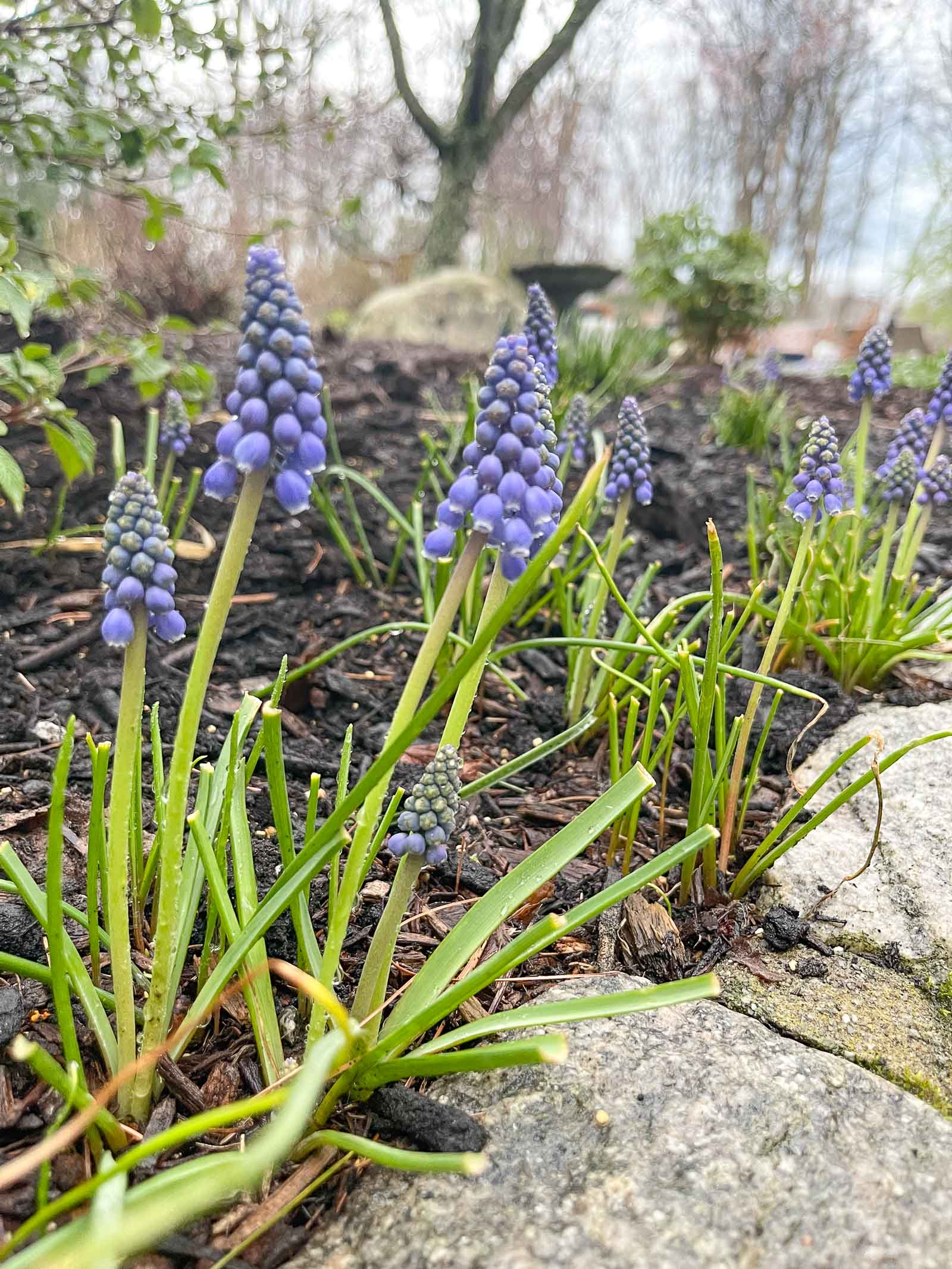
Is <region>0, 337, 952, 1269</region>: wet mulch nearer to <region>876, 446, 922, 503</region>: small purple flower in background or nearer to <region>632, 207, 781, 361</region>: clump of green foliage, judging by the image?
<region>876, 446, 922, 503</region>: small purple flower in background

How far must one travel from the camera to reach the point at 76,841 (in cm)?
271

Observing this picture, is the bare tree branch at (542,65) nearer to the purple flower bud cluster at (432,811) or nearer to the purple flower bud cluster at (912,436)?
the purple flower bud cluster at (912,436)

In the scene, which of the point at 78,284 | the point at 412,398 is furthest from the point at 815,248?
the point at 78,284

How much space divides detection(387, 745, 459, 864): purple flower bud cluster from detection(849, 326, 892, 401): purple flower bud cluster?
10.7ft

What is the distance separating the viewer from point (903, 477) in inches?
160

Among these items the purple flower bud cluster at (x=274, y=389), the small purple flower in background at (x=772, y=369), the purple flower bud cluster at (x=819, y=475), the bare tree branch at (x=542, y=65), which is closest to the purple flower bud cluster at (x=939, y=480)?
the purple flower bud cluster at (x=819, y=475)

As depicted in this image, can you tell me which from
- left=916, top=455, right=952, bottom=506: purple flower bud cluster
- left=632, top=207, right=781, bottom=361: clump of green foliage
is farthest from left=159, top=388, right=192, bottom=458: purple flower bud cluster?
left=632, top=207, right=781, bottom=361: clump of green foliage

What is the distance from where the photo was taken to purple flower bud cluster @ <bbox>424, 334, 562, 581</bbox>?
5.49 ft

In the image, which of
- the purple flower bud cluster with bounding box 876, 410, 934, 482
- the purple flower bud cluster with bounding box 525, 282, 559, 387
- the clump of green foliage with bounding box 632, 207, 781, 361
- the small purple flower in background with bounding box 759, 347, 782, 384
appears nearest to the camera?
the purple flower bud cluster with bounding box 525, 282, 559, 387

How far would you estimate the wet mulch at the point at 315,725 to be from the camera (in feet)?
6.40

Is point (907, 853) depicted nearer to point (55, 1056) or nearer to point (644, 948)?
point (644, 948)

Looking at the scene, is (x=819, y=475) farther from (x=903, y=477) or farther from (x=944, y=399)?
(x=944, y=399)

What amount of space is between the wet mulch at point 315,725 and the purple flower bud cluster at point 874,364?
1.15m

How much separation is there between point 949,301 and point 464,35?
11185 mm
